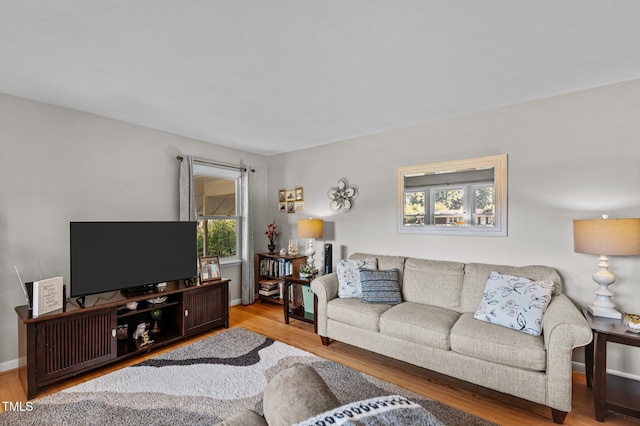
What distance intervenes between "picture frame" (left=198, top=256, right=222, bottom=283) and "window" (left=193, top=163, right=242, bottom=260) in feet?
1.85

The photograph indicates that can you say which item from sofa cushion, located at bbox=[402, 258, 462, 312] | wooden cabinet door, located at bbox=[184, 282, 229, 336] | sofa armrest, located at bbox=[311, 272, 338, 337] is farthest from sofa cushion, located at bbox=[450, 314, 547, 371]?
wooden cabinet door, located at bbox=[184, 282, 229, 336]

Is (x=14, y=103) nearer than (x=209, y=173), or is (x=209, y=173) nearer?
(x=14, y=103)

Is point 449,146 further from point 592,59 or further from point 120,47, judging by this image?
point 120,47

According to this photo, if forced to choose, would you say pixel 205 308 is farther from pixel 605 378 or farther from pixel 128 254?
pixel 605 378

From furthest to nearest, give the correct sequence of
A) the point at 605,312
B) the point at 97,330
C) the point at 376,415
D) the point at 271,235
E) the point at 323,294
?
the point at 271,235 < the point at 323,294 < the point at 97,330 < the point at 605,312 < the point at 376,415

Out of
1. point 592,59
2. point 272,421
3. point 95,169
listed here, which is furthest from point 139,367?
point 592,59

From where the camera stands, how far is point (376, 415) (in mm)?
729

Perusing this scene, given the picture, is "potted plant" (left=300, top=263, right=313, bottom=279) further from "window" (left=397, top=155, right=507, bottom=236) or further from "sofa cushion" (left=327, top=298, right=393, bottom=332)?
"window" (left=397, top=155, right=507, bottom=236)

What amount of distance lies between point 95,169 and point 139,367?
207 cm

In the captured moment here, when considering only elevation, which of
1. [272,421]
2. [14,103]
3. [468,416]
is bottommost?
[468,416]

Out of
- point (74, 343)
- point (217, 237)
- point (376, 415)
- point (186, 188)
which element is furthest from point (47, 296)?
point (376, 415)

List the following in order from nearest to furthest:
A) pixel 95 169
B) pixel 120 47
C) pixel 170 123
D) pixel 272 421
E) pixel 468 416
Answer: pixel 272 421 → pixel 120 47 → pixel 468 416 → pixel 95 169 → pixel 170 123

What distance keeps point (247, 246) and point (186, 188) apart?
1.30 metres

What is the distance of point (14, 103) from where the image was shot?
2.57 m
